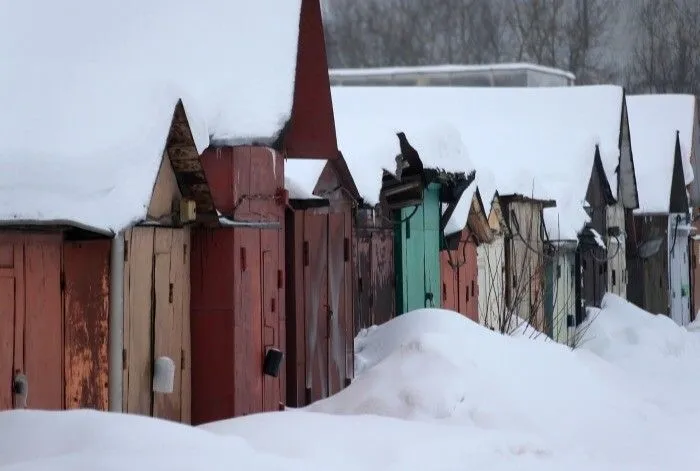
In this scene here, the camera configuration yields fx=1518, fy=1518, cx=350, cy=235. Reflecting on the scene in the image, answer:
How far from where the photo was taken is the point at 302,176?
13258 millimetres

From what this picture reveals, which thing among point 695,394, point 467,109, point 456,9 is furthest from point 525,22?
point 695,394

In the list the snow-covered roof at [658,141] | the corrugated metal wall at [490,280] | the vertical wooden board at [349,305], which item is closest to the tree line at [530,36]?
the snow-covered roof at [658,141]

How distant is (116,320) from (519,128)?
60.9 feet

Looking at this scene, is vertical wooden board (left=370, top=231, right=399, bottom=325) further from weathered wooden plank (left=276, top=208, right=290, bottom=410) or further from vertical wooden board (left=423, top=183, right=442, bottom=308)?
weathered wooden plank (left=276, top=208, right=290, bottom=410)

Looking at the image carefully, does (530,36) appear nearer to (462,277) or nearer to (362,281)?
(462,277)

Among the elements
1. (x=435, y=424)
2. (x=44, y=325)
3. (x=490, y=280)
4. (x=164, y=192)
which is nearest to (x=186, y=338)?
(x=164, y=192)

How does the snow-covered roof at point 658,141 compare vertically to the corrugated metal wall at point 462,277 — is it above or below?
above

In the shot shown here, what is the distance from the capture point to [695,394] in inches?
639

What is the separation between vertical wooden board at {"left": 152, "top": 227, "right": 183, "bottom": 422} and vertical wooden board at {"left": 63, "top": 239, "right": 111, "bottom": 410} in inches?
34.5

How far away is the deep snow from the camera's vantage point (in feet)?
24.3

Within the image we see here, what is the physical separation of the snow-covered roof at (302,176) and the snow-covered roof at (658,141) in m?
18.3

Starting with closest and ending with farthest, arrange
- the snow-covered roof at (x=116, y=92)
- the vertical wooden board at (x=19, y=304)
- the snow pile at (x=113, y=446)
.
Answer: the snow pile at (x=113, y=446)
the snow-covered roof at (x=116, y=92)
the vertical wooden board at (x=19, y=304)

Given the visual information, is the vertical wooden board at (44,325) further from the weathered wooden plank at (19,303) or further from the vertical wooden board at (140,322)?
the vertical wooden board at (140,322)

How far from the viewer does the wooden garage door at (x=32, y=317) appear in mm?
8344
